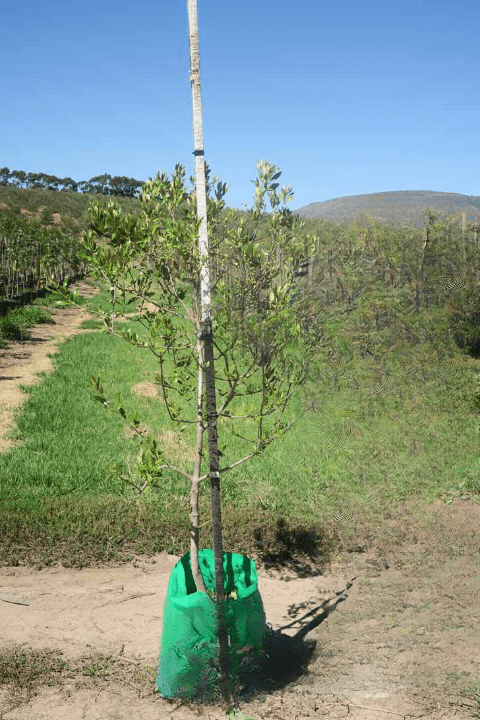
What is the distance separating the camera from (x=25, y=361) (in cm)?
1881

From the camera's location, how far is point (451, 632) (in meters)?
5.59

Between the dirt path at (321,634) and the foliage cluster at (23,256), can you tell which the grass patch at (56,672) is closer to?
the dirt path at (321,634)

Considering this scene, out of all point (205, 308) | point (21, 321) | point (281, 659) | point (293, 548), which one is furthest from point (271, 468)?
point (21, 321)

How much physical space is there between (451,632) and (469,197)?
2544 inches

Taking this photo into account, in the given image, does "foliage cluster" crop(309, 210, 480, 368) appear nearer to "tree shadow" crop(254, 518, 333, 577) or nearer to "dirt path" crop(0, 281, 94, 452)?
"dirt path" crop(0, 281, 94, 452)

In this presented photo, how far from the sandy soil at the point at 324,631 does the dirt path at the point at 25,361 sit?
212 inches

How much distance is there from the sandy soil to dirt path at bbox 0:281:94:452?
212 inches

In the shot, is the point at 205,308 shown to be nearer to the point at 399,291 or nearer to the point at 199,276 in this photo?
the point at 199,276

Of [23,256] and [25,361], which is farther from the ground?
[23,256]

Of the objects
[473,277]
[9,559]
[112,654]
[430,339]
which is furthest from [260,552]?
[473,277]

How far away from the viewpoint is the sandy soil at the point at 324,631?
4.69 meters

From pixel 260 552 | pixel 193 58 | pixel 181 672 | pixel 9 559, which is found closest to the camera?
pixel 193 58

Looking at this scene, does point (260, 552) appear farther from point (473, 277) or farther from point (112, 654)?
point (473, 277)

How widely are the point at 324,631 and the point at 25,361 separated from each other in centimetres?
1525
